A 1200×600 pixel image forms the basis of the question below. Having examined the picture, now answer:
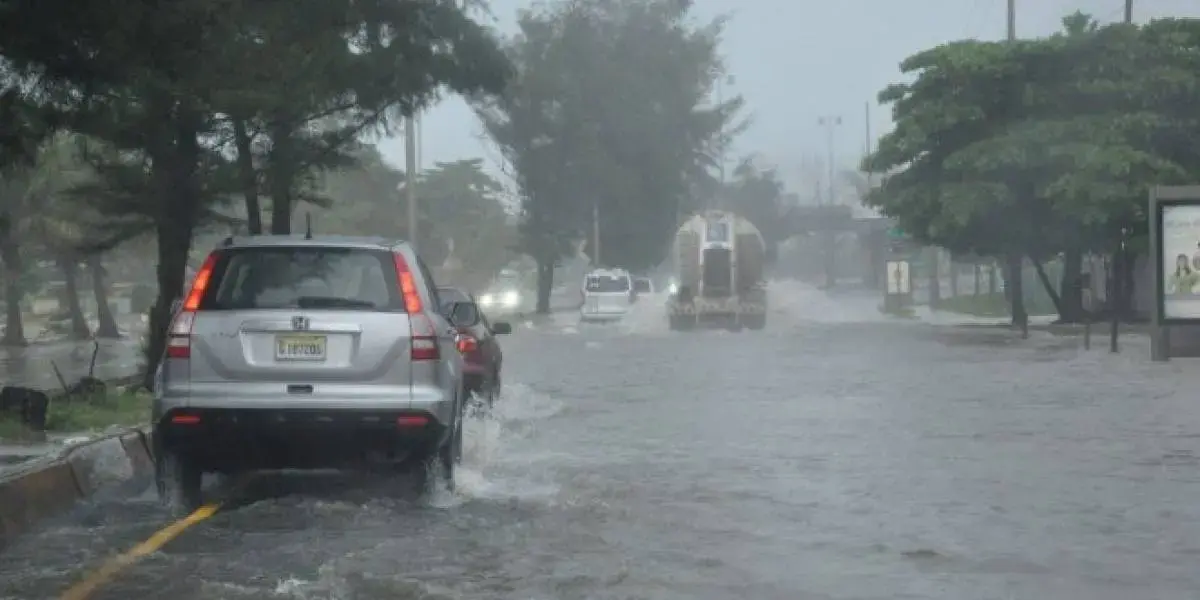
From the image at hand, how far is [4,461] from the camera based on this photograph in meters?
13.0

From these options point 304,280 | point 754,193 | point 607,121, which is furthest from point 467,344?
point 754,193

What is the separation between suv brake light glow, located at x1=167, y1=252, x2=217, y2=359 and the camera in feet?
37.1

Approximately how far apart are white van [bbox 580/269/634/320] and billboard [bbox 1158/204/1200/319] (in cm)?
3048

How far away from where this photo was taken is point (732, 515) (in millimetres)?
11695

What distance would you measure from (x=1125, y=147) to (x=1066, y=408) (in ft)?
72.3

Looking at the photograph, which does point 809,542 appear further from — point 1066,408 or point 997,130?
point 997,130

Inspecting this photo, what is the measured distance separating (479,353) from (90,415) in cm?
427

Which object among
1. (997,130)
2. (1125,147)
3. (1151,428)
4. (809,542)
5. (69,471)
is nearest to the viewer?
(809,542)

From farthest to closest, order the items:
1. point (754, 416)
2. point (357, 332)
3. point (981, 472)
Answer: point (754, 416), point (981, 472), point (357, 332)

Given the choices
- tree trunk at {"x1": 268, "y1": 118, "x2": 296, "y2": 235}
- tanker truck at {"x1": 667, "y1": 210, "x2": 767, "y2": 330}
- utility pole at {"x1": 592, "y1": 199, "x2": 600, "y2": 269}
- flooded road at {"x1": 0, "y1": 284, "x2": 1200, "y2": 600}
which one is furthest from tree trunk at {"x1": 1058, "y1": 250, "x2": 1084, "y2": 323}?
utility pole at {"x1": 592, "y1": 199, "x2": 600, "y2": 269}

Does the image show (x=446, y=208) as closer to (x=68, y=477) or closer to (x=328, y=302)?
(x=68, y=477)

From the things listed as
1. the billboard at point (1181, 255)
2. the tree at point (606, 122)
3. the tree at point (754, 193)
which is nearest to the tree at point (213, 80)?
the billboard at point (1181, 255)

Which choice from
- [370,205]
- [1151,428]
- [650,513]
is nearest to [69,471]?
[650,513]

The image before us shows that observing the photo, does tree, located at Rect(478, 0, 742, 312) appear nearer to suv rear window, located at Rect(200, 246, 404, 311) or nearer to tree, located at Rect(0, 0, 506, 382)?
tree, located at Rect(0, 0, 506, 382)
